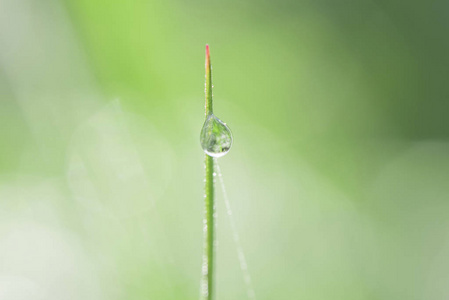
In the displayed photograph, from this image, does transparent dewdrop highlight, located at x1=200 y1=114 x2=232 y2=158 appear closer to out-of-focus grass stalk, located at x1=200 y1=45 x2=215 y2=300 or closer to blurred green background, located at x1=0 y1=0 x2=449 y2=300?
out-of-focus grass stalk, located at x1=200 y1=45 x2=215 y2=300

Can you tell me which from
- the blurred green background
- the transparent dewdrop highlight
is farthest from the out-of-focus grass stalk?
the blurred green background

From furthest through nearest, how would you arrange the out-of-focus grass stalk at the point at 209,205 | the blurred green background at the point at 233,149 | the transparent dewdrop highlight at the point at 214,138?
the blurred green background at the point at 233,149 < the transparent dewdrop highlight at the point at 214,138 < the out-of-focus grass stalk at the point at 209,205

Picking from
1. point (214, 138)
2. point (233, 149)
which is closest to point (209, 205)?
point (214, 138)

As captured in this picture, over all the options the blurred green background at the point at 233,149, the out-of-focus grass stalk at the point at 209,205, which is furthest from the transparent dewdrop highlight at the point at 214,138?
the blurred green background at the point at 233,149

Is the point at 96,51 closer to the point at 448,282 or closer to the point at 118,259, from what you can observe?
the point at 118,259

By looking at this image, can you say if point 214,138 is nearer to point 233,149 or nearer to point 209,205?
point 209,205

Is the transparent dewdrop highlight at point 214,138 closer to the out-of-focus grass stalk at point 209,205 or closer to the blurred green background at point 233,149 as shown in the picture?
the out-of-focus grass stalk at point 209,205
